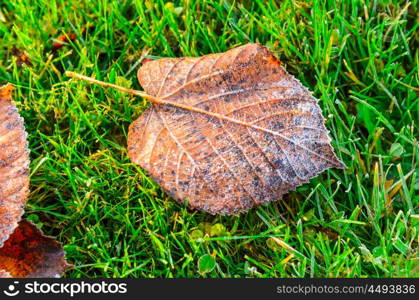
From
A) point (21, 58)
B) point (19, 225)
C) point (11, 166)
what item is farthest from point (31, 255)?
point (21, 58)

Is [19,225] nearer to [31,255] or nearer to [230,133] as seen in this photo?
[31,255]

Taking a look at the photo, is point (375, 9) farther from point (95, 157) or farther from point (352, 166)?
point (95, 157)

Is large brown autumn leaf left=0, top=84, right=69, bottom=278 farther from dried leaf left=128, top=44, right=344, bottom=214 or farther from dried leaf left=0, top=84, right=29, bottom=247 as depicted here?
dried leaf left=128, top=44, right=344, bottom=214

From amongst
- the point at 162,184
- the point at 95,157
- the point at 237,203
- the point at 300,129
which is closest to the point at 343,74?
the point at 300,129

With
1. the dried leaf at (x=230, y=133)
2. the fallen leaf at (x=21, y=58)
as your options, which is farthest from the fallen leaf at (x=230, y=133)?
the fallen leaf at (x=21, y=58)
